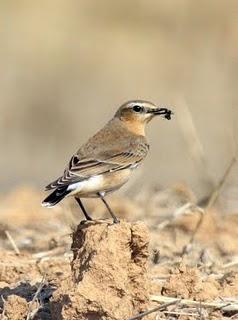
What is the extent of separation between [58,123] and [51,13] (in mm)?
5951

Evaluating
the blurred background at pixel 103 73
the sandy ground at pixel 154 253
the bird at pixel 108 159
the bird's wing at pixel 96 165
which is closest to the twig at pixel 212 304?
the sandy ground at pixel 154 253

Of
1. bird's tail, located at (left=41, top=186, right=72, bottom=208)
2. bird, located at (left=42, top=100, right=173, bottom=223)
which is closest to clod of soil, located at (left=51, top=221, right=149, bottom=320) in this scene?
bird, located at (left=42, top=100, right=173, bottom=223)

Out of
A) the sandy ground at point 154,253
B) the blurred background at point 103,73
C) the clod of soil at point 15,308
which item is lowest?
the blurred background at point 103,73

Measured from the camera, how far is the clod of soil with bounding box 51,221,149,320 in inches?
357

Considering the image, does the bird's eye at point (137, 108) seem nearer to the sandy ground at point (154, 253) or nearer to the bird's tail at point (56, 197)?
the sandy ground at point (154, 253)

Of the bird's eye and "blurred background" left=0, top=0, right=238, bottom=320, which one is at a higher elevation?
the bird's eye

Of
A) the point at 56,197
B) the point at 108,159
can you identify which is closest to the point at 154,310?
the point at 56,197

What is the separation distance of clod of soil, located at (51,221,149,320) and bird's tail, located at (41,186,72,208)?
1188mm

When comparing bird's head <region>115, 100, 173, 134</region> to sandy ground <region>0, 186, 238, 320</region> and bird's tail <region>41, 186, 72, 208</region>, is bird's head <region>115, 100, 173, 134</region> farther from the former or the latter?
bird's tail <region>41, 186, 72, 208</region>

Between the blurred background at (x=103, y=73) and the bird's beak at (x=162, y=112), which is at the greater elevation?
the bird's beak at (x=162, y=112)

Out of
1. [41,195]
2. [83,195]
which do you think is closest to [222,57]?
[41,195]

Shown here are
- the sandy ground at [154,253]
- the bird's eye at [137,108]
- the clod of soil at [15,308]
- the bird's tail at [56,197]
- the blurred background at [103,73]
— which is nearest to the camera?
the clod of soil at [15,308]

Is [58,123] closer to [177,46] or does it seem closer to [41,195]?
[177,46]

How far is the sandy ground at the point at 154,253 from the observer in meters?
9.66
